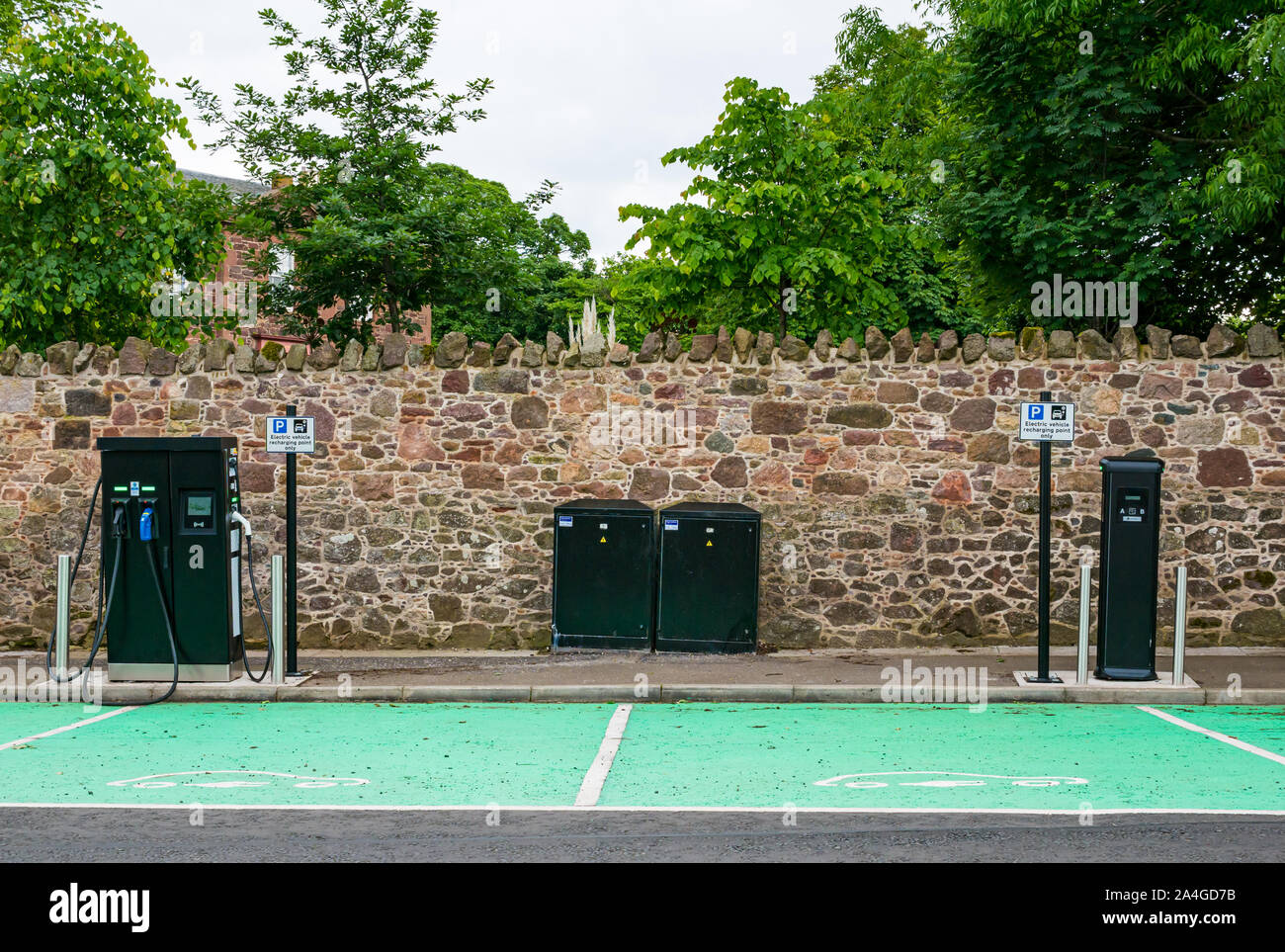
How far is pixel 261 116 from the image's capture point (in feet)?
70.6

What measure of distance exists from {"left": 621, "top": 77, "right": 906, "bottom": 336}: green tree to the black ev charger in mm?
8922

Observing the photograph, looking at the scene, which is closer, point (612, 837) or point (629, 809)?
point (612, 837)

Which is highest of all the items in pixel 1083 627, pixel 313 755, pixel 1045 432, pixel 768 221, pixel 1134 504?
pixel 768 221

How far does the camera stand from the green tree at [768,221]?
17750 mm

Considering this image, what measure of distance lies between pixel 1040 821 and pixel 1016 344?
7357 millimetres

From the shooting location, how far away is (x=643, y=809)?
657cm

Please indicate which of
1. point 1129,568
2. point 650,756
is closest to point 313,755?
point 650,756

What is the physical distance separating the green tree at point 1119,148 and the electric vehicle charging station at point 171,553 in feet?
35.5

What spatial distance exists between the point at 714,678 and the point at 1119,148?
10.0 metres

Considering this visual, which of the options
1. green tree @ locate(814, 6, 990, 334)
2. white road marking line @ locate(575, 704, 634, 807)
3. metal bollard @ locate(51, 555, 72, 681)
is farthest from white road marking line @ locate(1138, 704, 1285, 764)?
green tree @ locate(814, 6, 990, 334)

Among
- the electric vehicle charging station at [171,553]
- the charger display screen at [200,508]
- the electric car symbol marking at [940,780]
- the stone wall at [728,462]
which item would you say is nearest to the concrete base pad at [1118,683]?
the stone wall at [728,462]

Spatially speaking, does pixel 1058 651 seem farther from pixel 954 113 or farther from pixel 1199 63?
pixel 954 113

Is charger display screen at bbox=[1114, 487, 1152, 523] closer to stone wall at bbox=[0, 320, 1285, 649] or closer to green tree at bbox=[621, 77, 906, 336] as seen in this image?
stone wall at bbox=[0, 320, 1285, 649]

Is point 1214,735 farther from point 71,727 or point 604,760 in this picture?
point 71,727
